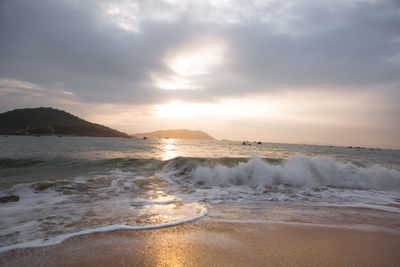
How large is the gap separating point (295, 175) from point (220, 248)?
7.76 metres

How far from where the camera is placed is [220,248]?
2.67 m

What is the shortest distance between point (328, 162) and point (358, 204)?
17.8 feet

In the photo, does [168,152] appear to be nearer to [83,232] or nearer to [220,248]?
[83,232]

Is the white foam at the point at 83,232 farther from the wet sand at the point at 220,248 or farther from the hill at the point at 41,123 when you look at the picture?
the hill at the point at 41,123

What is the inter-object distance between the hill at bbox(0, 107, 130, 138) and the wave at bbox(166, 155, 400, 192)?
107 meters

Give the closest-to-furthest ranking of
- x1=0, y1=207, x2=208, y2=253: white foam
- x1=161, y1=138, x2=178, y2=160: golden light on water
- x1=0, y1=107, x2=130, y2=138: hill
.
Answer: x1=0, y1=207, x2=208, y2=253: white foam, x1=161, y1=138, x2=178, y2=160: golden light on water, x1=0, y1=107, x2=130, y2=138: hill

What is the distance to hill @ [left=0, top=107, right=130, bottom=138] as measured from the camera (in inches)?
3583

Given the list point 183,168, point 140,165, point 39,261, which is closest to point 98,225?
point 39,261

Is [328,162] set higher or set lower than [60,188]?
higher

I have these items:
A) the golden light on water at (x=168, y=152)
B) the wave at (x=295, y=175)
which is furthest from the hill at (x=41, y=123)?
the wave at (x=295, y=175)

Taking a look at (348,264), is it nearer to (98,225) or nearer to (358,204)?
(98,225)

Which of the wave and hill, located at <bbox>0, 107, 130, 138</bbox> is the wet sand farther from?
hill, located at <bbox>0, 107, 130, 138</bbox>

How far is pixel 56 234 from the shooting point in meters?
3.03

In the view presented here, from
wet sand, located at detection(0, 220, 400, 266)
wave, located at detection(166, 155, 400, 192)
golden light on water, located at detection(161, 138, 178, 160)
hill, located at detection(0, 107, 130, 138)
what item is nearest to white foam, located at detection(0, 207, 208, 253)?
wet sand, located at detection(0, 220, 400, 266)
